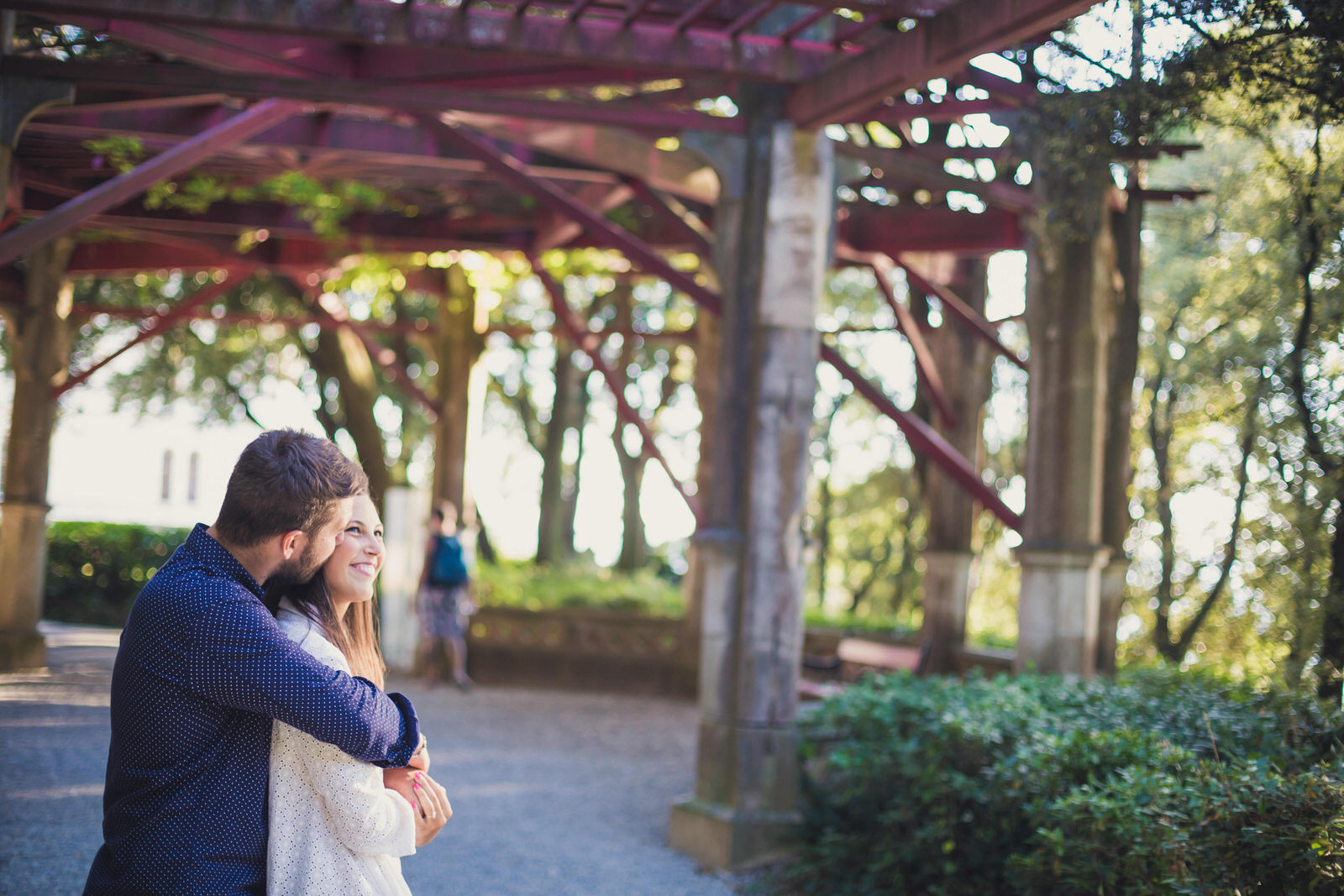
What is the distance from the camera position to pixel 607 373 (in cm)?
1216

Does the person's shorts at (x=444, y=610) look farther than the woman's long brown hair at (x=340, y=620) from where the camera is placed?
Yes

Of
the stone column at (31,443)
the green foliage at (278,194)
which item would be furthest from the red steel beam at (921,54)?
the stone column at (31,443)

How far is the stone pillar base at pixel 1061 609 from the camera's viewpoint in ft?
25.6

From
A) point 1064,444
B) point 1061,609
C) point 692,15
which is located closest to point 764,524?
point 1061,609

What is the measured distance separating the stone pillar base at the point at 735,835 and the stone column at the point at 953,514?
13.0ft

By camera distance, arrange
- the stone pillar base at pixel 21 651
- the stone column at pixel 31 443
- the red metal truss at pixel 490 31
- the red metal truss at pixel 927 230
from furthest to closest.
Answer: the stone column at pixel 31 443 → the stone pillar base at pixel 21 651 → the red metal truss at pixel 927 230 → the red metal truss at pixel 490 31

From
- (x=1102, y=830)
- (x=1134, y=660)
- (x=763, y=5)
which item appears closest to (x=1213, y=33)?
(x=763, y=5)

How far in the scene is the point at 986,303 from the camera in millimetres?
12414

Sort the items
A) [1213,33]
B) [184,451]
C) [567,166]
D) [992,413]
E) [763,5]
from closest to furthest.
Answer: [1213,33], [763,5], [567,166], [992,413], [184,451]

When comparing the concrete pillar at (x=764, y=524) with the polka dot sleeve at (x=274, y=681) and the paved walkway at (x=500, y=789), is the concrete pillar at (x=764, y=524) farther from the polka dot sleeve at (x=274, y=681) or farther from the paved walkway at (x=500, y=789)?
the polka dot sleeve at (x=274, y=681)

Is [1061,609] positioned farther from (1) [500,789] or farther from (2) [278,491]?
(2) [278,491]

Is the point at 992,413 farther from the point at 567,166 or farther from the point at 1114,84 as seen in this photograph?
the point at 1114,84

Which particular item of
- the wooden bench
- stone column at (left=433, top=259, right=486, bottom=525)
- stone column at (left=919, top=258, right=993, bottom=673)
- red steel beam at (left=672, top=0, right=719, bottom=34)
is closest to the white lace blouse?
red steel beam at (left=672, top=0, right=719, bottom=34)

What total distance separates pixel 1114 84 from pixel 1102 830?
11.3 feet
